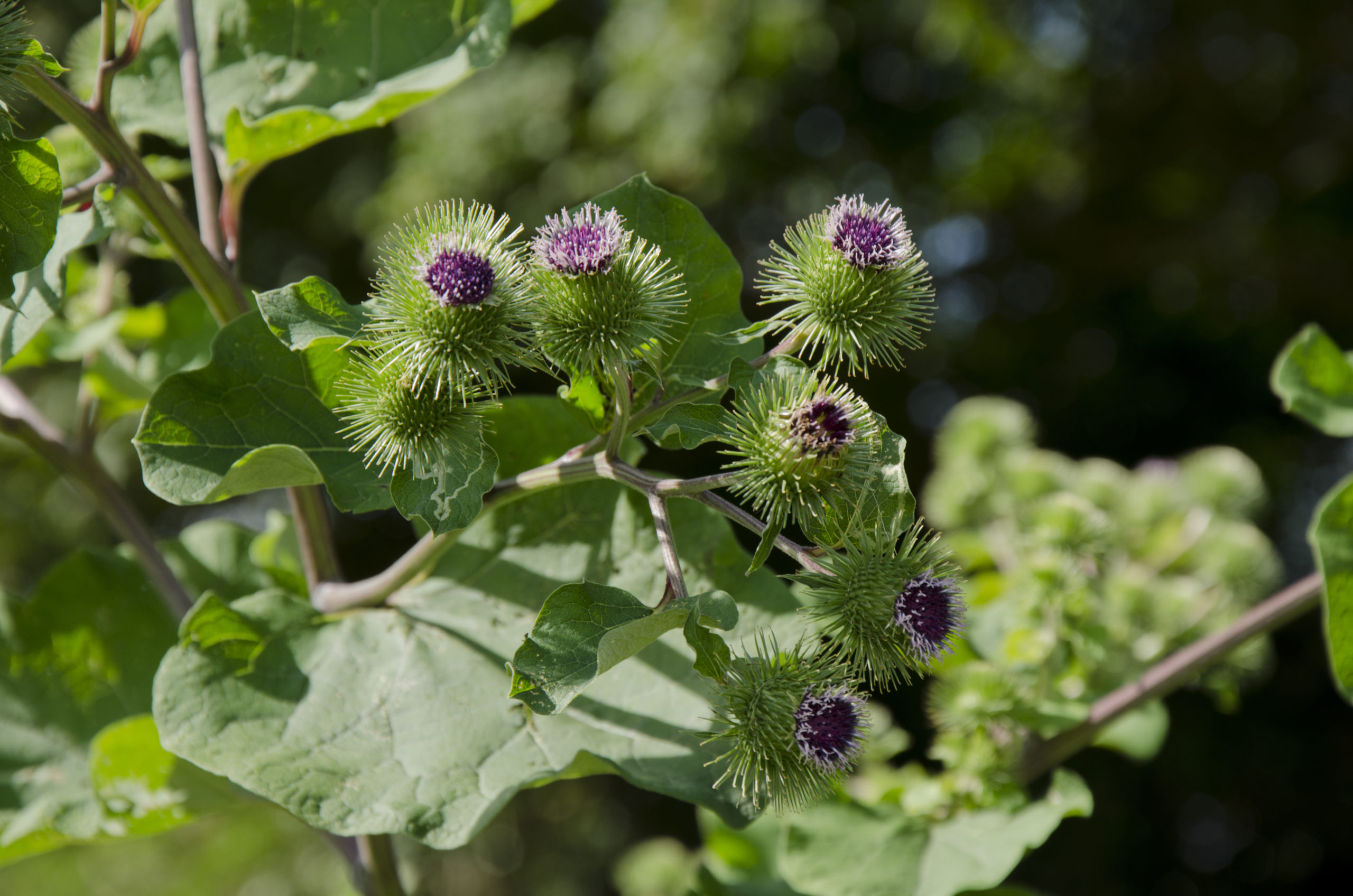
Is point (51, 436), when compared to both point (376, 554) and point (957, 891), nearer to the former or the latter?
point (957, 891)

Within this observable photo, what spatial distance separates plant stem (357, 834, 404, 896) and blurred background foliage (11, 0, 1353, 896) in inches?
132

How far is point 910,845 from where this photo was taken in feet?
4.37

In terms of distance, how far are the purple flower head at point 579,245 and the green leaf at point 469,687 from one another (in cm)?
26

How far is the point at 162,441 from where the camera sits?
0.98m

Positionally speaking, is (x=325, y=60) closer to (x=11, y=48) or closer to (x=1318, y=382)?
(x=11, y=48)

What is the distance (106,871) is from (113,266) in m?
5.79

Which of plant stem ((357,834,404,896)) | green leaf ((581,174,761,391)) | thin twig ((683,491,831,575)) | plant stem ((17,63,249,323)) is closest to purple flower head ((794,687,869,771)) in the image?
thin twig ((683,491,831,575))

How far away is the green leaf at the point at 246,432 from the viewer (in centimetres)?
95

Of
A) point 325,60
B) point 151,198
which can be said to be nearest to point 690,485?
point 151,198

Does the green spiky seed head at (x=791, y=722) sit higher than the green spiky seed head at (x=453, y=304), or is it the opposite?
the green spiky seed head at (x=453, y=304)

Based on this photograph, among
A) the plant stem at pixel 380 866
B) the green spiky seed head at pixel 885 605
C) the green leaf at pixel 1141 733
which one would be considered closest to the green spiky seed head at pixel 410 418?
the green spiky seed head at pixel 885 605

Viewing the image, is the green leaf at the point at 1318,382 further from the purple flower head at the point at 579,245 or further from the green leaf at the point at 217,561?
the green leaf at the point at 217,561

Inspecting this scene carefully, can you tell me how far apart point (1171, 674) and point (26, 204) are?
4.93 ft

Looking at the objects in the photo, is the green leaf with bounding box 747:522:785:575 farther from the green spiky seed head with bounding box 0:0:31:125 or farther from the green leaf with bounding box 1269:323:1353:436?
the green leaf with bounding box 1269:323:1353:436
